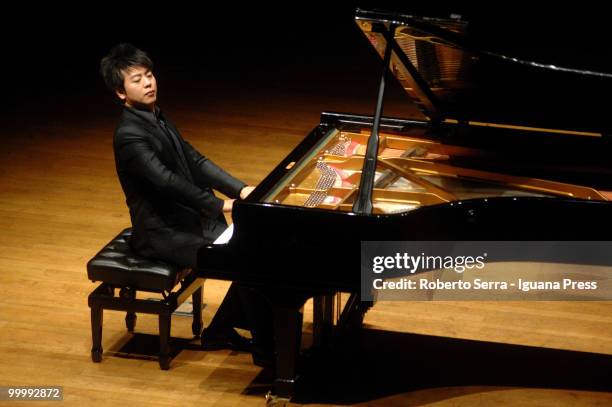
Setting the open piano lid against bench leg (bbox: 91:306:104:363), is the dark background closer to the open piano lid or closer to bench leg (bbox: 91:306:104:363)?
the open piano lid

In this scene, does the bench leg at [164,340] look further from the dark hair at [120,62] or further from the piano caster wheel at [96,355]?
the dark hair at [120,62]

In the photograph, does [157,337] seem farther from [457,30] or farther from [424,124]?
[457,30]

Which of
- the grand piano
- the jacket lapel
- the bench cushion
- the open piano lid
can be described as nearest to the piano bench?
the bench cushion

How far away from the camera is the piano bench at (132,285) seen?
3.82m

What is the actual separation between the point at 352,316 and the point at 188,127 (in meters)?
2.93

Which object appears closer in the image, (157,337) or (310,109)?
(157,337)

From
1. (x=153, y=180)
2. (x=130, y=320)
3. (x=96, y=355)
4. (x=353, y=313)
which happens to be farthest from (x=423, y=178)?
(x=96, y=355)

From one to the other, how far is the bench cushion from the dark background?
3.59m

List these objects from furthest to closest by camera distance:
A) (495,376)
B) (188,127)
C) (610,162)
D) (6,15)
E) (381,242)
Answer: (6,15)
(188,127)
(610,162)
(495,376)
(381,242)

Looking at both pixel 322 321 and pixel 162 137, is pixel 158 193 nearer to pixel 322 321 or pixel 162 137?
pixel 162 137

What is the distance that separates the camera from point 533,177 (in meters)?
4.05

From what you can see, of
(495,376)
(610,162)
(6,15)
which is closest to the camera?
(495,376)

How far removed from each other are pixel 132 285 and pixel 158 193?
36 centimetres

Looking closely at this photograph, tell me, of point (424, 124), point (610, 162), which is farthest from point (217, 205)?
point (610, 162)
